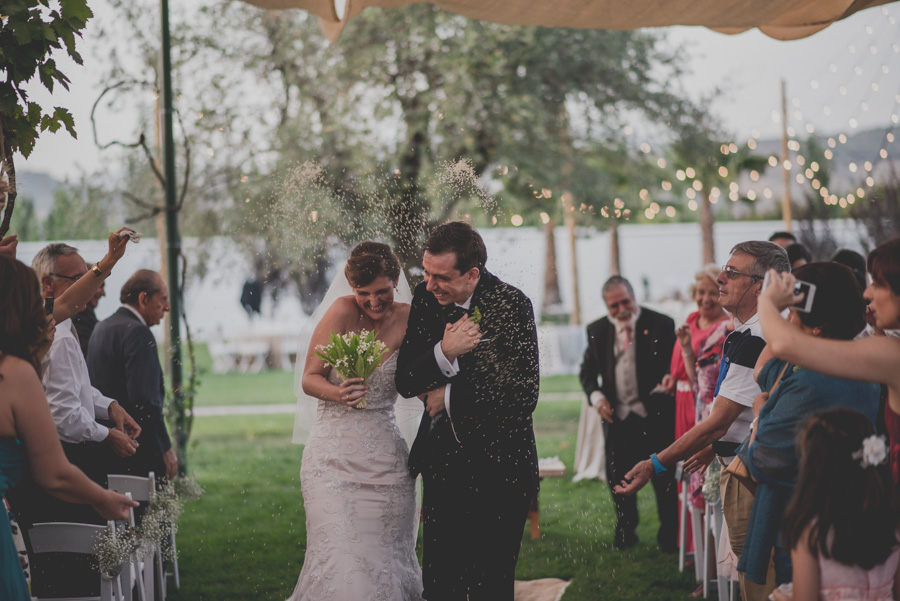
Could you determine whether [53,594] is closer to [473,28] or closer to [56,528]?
[56,528]

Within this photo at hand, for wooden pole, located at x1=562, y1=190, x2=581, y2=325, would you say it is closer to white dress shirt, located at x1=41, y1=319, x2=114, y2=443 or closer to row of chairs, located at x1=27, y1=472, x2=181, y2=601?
row of chairs, located at x1=27, y1=472, x2=181, y2=601

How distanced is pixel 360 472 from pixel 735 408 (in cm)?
178

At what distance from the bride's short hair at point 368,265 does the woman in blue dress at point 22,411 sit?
1.63 meters

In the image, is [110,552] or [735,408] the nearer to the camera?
[110,552]

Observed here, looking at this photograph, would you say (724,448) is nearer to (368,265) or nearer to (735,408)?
(735,408)

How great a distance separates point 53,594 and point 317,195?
6.93 meters

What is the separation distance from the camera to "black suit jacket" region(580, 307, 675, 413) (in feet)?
21.8

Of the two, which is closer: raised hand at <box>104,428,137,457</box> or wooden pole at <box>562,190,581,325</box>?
raised hand at <box>104,428,137,457</box>

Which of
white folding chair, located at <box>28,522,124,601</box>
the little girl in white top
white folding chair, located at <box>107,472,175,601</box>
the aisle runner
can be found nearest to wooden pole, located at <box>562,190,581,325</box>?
the aisle runner

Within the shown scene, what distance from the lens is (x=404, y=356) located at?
407 cm

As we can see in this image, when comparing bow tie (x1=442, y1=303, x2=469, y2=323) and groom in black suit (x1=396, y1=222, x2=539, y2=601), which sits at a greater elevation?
bow tie (x1=442, y1=303, x2=469, y2=323)

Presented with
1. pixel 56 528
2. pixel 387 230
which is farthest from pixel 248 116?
pixel 56 528

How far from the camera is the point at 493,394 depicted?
3848 mm

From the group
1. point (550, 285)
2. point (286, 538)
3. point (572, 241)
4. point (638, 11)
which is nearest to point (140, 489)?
point (286, 538)
